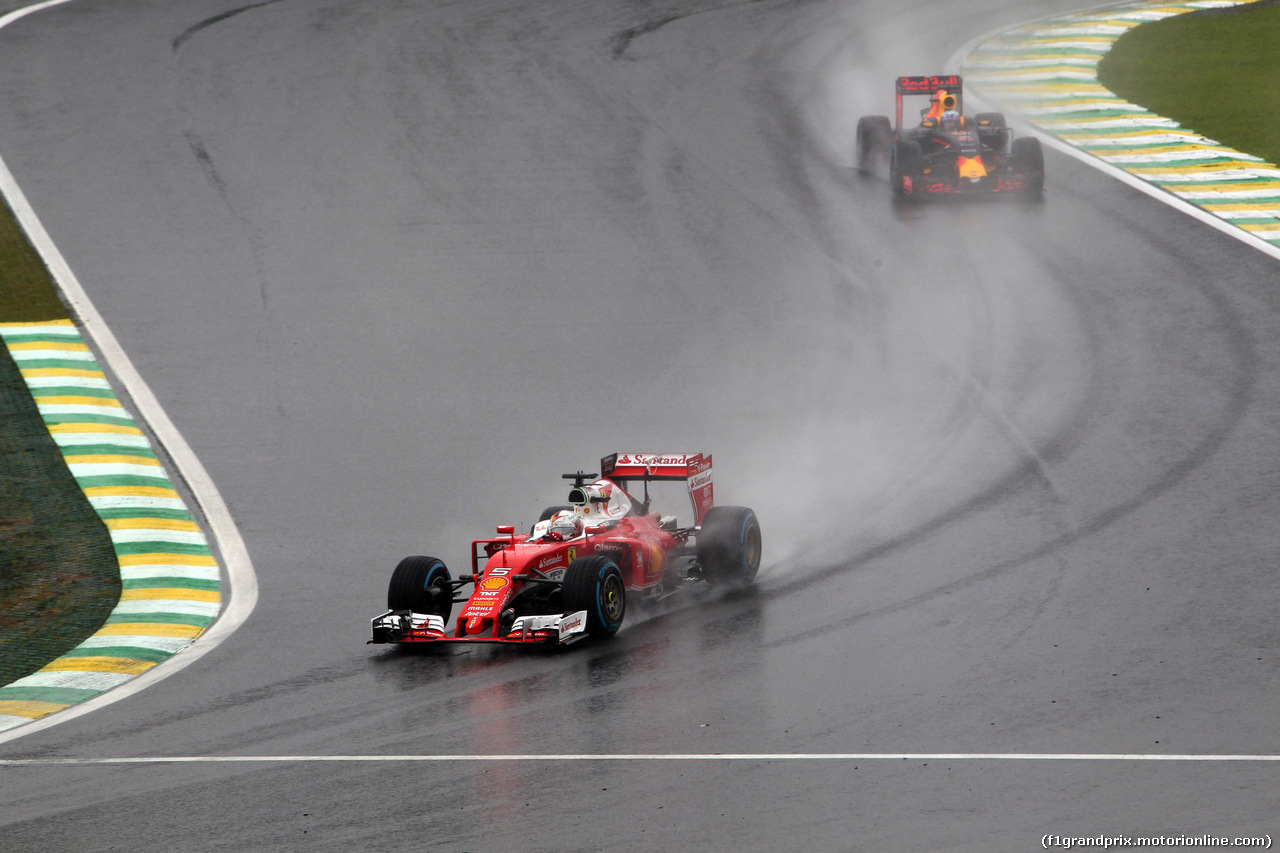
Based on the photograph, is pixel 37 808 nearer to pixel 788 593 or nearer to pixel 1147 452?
pixel 788 593

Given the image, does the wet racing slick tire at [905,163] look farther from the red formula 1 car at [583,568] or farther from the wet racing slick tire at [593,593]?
the wet racing slick tire at [593,593]

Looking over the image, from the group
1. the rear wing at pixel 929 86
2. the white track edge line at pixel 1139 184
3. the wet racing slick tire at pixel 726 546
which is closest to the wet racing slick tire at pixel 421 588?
the wet racing slick tire at pixel 726 546

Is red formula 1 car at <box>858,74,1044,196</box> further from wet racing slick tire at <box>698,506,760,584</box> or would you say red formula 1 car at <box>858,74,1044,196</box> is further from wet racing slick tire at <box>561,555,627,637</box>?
wet racing slick tire at <box>561,555,627,637</box>

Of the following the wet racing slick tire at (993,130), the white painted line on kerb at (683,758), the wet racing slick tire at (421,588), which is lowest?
the white painted line on kerb at (683,758)

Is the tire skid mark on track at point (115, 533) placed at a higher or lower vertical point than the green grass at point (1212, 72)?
lower

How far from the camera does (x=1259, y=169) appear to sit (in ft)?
80.9

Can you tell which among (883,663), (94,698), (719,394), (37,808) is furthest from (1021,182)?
(37,808)

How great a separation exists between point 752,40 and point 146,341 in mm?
16495

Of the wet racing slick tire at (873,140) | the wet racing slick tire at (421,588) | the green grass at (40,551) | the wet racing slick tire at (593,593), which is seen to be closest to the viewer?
the wet racing slick tire at (593,593)

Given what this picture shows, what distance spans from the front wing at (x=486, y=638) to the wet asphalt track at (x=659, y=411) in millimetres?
173

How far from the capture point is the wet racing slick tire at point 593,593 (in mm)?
12023

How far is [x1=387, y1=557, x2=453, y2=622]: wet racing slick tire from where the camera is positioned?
41.0 ft

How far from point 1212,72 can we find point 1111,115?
3.59 meters

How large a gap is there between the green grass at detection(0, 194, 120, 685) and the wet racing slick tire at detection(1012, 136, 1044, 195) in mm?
14768
